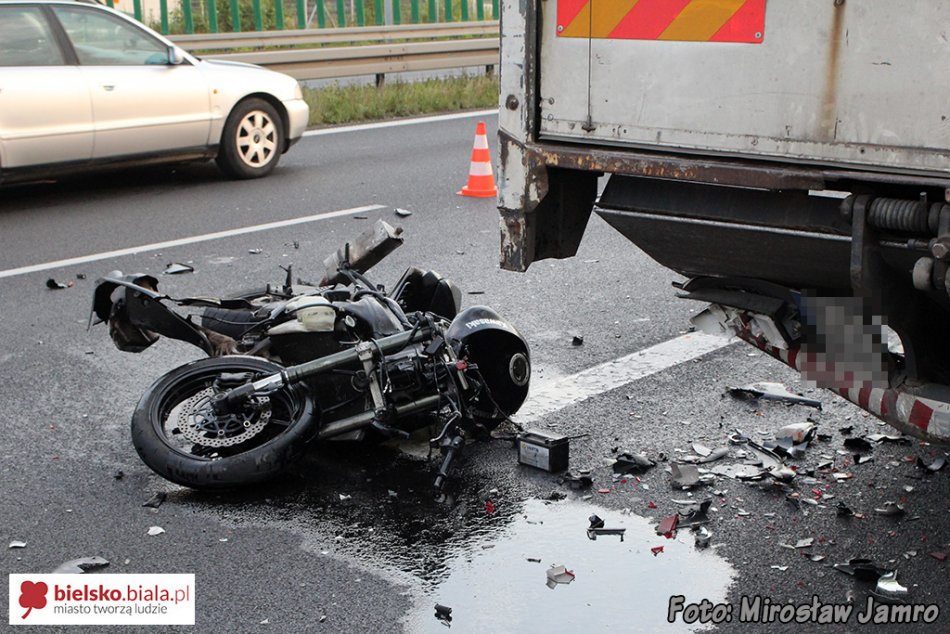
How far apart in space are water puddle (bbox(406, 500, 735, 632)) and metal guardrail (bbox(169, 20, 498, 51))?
12177mm

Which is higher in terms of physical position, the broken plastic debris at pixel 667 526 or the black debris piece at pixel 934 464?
the black debris piece at pixel 934 464

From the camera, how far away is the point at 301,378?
4.93 m

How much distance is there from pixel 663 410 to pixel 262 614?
7.93ft

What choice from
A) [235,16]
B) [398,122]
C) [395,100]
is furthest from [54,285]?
[235,16]

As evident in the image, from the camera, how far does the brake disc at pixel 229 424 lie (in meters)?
4.94

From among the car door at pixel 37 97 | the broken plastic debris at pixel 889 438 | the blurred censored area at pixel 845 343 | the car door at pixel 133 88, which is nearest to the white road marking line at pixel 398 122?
the car door at pixel 133 88

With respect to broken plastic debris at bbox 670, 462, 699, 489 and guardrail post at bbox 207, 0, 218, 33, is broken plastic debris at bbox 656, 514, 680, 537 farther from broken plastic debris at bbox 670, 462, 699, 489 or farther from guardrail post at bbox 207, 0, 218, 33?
guardrail post at bbox 207, 0, 218, 33

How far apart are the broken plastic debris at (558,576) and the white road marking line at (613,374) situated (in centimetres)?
141

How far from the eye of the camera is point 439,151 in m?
12.9

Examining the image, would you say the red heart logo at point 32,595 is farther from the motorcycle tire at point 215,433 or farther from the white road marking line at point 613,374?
the white road marking line at point 613,374

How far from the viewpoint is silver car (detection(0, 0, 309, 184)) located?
32.6ft

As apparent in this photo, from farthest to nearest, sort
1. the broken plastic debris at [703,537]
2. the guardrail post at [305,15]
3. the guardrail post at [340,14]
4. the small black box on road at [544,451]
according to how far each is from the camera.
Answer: the guardrail post at [340,14] → the guardrail post at [305,15] → the small black box on road at [544,451] → the broken plastic debris at [703,537]

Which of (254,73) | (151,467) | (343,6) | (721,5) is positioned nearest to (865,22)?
(721,5)

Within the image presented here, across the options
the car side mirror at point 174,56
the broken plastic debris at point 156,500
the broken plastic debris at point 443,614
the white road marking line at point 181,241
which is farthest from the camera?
the car side mirror at point 174,56
